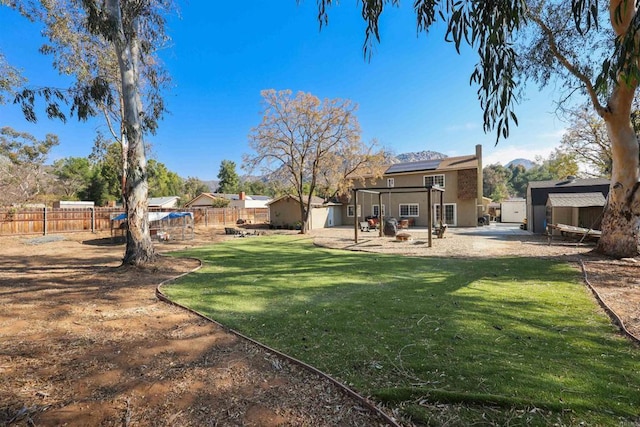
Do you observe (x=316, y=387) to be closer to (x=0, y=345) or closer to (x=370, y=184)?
(x=0, y=345)

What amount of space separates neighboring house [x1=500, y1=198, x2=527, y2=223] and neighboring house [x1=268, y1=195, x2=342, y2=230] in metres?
21.1

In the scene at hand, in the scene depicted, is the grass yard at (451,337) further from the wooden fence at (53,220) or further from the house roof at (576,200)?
the wooden fence at (53,220)

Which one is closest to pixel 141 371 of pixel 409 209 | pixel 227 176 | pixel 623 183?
pixel 623 183

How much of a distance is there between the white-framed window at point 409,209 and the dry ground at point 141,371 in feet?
70.7

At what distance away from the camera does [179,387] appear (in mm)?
2828

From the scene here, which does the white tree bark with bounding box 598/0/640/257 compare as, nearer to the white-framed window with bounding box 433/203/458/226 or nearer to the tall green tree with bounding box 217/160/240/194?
the white-framed window with bounding box 433/203/458/226

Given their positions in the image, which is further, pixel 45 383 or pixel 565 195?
pixel 565 195

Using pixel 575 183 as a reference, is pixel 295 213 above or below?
below

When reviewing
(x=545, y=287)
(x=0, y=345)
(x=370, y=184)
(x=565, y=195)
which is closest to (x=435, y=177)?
(x=370, y=184)

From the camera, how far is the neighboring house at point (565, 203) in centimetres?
1711

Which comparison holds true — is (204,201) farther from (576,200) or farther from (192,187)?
(576,200)

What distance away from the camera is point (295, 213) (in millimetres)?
27578

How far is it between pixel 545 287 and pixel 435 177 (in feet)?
70.6

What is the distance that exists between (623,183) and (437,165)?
17.9 metres
